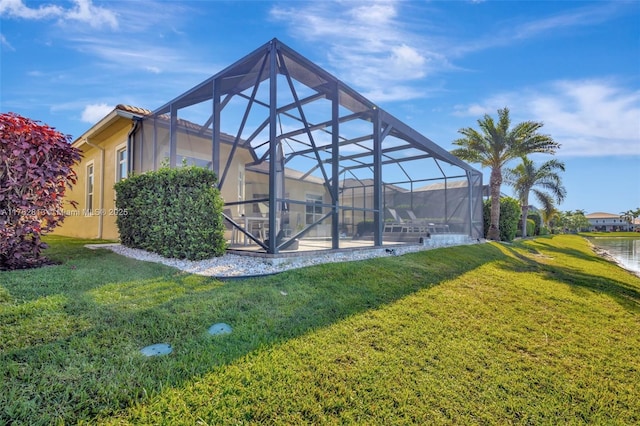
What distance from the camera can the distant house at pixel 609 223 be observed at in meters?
84.3

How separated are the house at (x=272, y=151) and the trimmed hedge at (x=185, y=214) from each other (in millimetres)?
853

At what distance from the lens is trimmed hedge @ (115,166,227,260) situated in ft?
18.9

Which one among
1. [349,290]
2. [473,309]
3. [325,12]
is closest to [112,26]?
[325,12]

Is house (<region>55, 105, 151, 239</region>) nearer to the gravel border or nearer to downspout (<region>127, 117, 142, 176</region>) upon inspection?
downspout (<region>127, 117, 142, 176</region>)

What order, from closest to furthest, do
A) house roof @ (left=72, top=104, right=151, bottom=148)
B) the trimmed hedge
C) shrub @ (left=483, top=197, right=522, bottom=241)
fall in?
1. the trimmed hedge
2. house roof @ (left=72, top=104, right=151, bottom=148)
3. shrub @ (left=483, top=197, right=522, bottom=241)

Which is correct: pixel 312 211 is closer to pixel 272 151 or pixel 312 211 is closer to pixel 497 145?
pixel 272 151

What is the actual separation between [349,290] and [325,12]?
6.89 meters

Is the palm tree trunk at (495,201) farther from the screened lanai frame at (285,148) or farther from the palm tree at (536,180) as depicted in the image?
the palm tree at (536,180)

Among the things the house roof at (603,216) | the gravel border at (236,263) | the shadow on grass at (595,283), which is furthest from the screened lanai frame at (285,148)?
the house roof at (603,216)

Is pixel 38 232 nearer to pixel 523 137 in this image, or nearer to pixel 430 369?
pixel 430 369

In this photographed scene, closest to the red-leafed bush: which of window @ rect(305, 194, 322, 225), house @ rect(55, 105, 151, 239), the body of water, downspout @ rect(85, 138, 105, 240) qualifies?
window @ rect(305, 194, 322, 225)

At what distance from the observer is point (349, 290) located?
4.50 m

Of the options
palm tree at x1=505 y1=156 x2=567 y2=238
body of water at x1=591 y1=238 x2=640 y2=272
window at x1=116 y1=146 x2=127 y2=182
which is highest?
palm tree at x1=505 y1=156 x2=567 y2=238

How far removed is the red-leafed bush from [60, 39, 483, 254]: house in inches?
90.1
